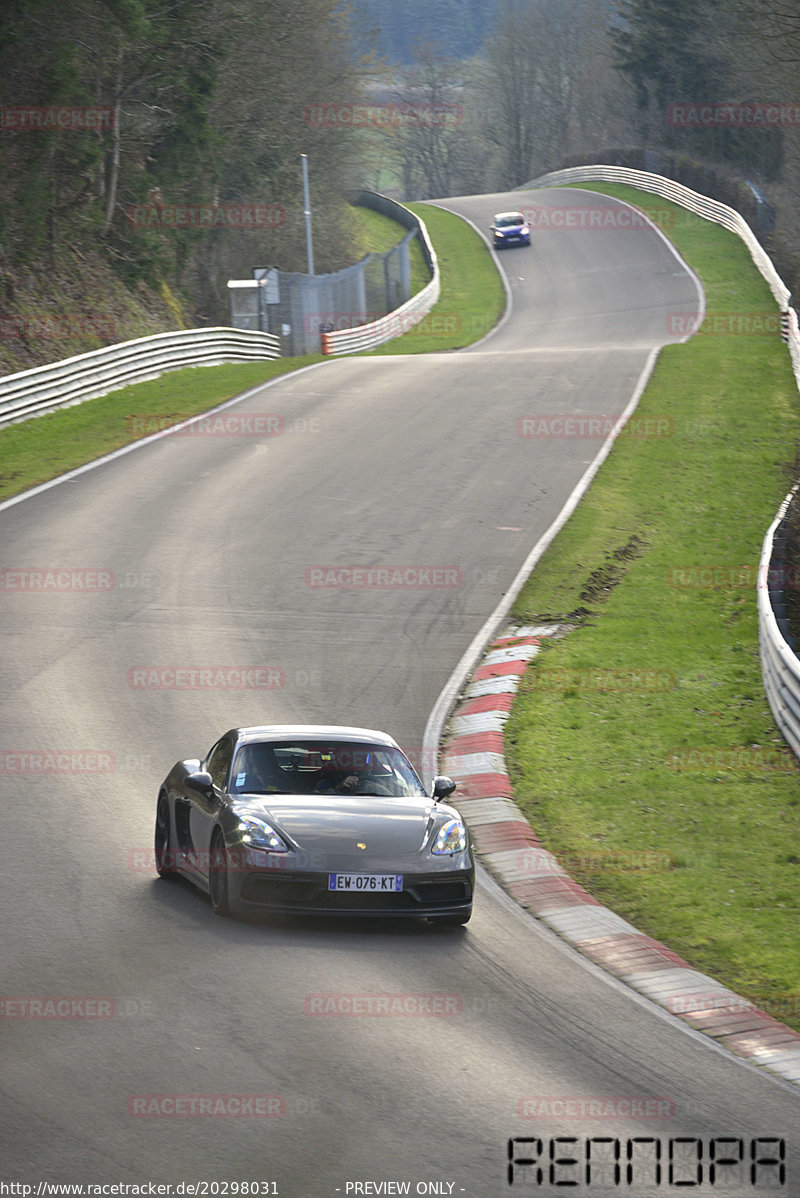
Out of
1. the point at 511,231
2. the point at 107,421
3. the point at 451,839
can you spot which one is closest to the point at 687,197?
the point at 511,231

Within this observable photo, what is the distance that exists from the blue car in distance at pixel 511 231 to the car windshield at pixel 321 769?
67881 millimetres

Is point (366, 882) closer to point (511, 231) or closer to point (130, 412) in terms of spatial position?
point (130, 412)

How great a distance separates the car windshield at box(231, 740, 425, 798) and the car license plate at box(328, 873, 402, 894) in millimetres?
1082

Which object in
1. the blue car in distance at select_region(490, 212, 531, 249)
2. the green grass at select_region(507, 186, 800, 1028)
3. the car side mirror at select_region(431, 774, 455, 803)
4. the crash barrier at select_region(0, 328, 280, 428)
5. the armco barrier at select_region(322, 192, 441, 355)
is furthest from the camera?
the blue car in distance at select_region(490, 212, 531, 249)

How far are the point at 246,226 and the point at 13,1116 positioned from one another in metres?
58.6

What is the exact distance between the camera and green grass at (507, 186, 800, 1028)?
10945 millimetres

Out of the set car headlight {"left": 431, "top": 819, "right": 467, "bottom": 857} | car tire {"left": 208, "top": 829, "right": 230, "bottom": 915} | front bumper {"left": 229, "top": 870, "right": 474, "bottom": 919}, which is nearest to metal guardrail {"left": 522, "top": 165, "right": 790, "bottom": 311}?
car headlight {"left": 431, "top": 819, "right": 467, "bottom": 857}

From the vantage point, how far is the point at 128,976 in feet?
27.5

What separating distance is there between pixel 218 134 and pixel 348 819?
153 feet

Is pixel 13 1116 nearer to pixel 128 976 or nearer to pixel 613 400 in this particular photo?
pixel 128 976

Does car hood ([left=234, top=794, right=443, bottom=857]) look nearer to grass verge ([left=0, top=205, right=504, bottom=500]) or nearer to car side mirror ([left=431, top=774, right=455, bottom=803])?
car side mirror ([left=431, top=774, right=455, bottom=803])

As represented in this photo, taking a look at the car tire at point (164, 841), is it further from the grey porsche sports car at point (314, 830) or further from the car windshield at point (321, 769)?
the car windshield at point (321, 769)

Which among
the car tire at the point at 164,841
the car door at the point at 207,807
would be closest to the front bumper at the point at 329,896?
the car door at the point at 207,807

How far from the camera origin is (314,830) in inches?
382
